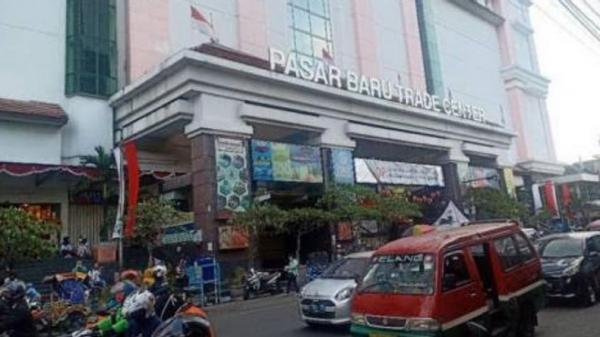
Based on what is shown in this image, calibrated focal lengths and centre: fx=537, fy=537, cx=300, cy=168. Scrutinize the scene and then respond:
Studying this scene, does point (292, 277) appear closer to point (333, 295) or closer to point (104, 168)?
point (104, 168)

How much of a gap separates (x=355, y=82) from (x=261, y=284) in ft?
49.2

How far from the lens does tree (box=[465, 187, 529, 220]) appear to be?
35.8 meters

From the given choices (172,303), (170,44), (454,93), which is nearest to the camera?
(172,303)

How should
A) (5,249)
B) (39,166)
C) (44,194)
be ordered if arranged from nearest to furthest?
(5,249), (39,166), (44,194)

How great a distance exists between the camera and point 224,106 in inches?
954

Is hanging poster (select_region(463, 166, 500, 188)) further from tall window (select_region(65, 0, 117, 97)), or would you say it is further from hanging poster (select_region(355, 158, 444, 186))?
tall window (select_region(65, 0, 117, 97))

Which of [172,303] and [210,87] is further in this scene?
[210,87]

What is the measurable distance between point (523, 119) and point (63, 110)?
152 ft

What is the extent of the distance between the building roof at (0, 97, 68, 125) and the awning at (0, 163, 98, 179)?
2.25m

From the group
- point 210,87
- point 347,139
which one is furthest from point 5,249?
point 347,139

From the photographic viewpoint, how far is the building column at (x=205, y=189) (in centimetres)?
2217

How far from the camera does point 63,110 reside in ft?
82.3

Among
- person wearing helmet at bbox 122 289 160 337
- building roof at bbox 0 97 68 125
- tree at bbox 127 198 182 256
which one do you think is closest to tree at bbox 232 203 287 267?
tree at bbox 127 198 182 256

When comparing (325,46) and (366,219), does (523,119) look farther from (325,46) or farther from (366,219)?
(366,219)
